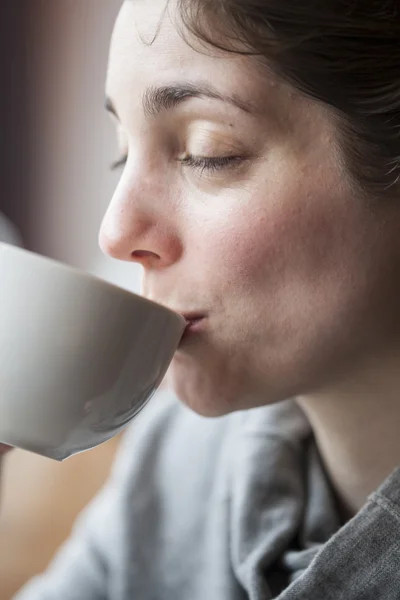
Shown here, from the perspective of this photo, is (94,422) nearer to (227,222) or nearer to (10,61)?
(227,222)

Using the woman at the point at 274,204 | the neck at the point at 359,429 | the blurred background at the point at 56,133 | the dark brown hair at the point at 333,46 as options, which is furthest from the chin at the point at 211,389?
the blurred background at the point at 56,133

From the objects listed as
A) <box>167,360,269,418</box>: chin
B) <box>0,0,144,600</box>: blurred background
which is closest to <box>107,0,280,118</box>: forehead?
<box>167,360,269,418</box>: chin

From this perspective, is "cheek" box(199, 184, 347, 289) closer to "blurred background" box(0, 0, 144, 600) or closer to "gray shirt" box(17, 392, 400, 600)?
"gray shirt" box(17, 392, 400, 600)

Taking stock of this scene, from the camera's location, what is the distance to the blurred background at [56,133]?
6.16 feet

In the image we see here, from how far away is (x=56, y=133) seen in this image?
2.02m

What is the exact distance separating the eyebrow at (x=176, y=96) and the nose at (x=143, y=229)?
2.9 inches

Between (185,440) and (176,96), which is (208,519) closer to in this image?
(185,440)

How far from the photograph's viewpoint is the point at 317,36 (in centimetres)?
63

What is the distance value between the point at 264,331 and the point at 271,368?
0.14ft

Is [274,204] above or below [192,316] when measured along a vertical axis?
above

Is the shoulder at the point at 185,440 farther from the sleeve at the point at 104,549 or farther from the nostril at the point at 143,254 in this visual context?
the nostril at the point at 143,254

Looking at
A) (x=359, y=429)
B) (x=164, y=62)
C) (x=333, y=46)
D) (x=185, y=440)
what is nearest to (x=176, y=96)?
(x=164, y=62)

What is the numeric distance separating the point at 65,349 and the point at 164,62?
0.28m

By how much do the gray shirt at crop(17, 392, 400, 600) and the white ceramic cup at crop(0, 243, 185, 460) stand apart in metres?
0.29
